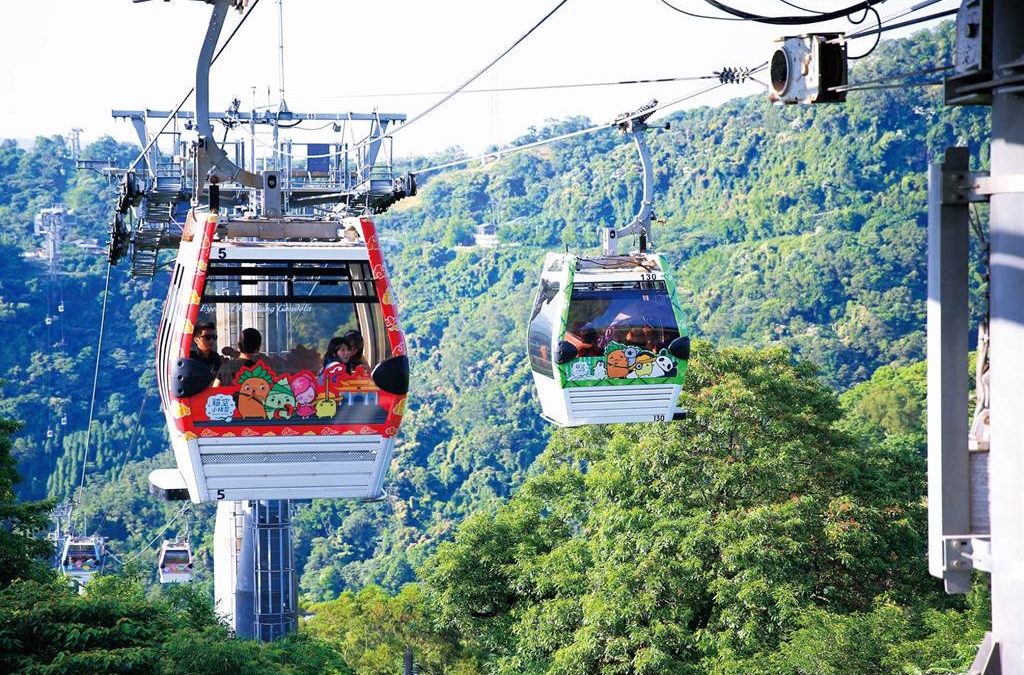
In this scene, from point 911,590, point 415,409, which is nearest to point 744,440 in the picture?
point 911,590

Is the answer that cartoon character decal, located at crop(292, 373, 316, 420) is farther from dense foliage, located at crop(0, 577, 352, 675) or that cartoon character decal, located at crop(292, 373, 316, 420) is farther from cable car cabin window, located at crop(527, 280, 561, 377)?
cable car cabin window, located at crop(527, 280, 561, 377)

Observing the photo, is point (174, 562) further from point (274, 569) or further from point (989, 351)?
point (989, 351)

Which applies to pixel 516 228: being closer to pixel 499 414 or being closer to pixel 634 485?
pixel 499 414

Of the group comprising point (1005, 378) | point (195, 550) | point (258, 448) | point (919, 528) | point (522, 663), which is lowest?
point (195, 550)

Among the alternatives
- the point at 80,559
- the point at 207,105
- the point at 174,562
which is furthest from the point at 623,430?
the point at 80,559

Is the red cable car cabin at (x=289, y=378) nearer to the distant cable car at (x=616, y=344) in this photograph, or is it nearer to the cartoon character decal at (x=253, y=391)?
the cartoon character decal at (x=253, y=391)

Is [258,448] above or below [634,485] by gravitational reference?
above

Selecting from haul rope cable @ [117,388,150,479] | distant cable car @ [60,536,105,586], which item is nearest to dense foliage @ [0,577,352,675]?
distant cable car @ [60,536,105,586]
